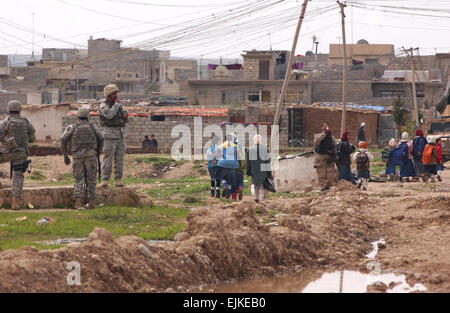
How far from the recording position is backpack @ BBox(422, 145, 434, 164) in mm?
21375

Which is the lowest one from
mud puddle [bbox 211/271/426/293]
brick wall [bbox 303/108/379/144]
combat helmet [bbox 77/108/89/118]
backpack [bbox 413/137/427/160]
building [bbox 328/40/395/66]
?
mud puddle [bbox 211/271/426/293]

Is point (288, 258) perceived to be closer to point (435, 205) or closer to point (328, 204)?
point (328, 204)

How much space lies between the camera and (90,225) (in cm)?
1095

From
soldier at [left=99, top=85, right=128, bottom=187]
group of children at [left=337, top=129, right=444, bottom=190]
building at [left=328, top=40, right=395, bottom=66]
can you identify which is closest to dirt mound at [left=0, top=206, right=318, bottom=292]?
soldier at [left=99, top=85, right=128, bottom=187]

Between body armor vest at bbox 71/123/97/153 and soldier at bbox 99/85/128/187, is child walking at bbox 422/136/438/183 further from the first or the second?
body armor vest at bbox 71/123/97/153

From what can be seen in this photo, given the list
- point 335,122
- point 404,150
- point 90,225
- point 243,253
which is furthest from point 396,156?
point 335,122

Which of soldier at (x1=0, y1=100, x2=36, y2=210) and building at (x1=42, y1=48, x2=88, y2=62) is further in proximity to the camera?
building at (x1=42, y1=48, x2=88, y2=62)

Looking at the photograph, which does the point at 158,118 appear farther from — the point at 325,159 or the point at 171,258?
the point at 171,258

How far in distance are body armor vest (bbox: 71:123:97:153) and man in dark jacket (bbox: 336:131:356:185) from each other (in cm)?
713

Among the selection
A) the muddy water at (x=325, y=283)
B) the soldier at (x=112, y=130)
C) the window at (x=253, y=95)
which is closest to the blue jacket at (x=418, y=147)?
the soldier at (x=112, y=130)

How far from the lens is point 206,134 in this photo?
1553 inches

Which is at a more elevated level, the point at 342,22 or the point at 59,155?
the point at 342,22
